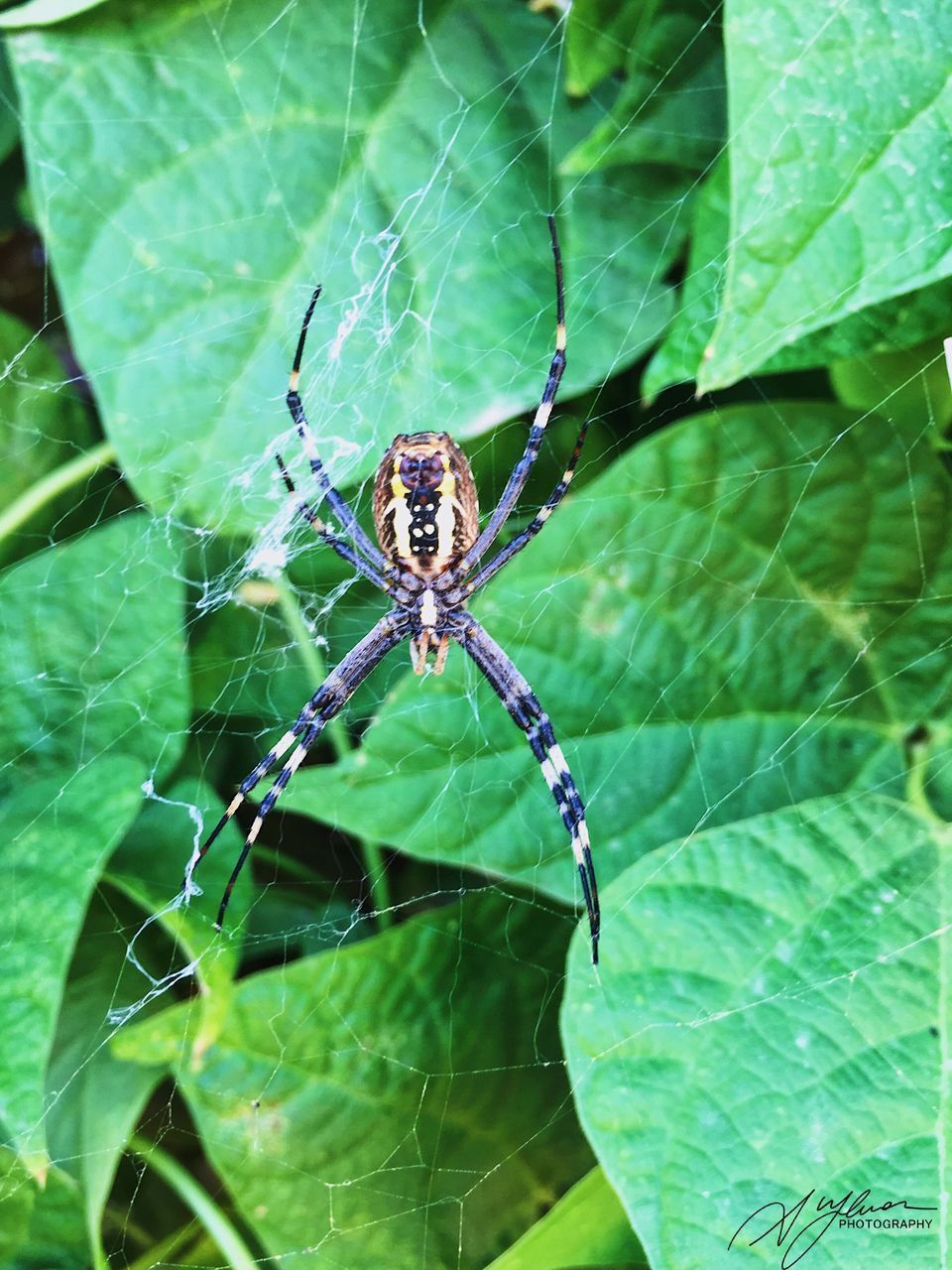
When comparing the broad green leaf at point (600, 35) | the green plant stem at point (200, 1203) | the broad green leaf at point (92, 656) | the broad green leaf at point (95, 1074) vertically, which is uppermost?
the broad green leaf at point (600, 35)

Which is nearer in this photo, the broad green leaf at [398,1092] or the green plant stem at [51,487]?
the broad green leaf at [398,1092]

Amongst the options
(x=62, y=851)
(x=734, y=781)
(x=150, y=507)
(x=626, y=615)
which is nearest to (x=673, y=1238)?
(x=734, y=781)

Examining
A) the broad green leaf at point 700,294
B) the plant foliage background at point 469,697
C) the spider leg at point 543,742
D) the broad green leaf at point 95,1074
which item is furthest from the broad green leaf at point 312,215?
the broad green leaf at point 95,1074

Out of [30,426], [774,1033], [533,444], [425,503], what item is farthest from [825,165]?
[30,426]

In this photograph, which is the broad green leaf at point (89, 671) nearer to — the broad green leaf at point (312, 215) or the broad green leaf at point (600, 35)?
the broad green leaf at point (312, 215)

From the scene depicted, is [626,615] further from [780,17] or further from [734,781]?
[780,17]

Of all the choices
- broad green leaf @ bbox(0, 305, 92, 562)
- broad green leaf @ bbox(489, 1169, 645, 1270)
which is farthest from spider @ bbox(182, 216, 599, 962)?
broad green leaf @ bbox(0, 305, 92, 562)

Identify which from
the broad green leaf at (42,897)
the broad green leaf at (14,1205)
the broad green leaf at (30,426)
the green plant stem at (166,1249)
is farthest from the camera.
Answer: the broad green leaf at (30,426)
